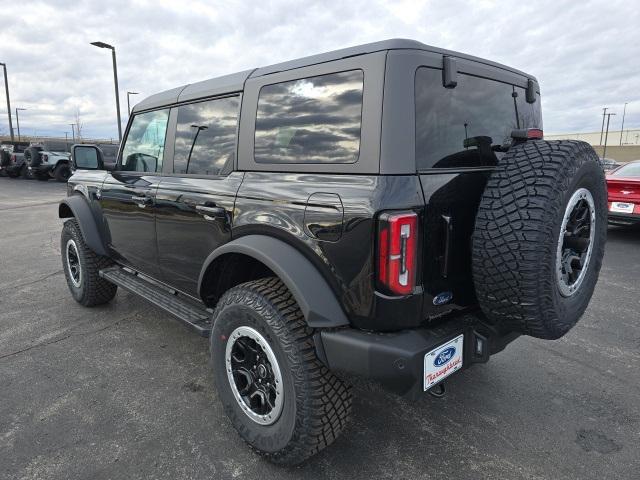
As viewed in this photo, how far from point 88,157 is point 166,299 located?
1.55 meters

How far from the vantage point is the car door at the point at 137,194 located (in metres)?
3.19

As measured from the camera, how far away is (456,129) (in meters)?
2.11

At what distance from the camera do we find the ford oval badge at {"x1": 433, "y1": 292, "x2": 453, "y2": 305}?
1.98 meters

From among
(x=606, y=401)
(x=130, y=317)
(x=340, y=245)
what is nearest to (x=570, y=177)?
(x=340, y=245)

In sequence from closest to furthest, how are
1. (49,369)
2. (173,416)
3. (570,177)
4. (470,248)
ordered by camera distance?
(570,177) → (470,248) → (173,416) → (49,369)

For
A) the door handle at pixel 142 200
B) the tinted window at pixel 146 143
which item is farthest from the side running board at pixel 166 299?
the tinted window at pixel 146 143

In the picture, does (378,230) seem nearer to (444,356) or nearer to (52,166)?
(444,356)

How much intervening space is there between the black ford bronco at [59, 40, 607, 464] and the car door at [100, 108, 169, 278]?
2.41 ft

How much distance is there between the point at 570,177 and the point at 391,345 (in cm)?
106

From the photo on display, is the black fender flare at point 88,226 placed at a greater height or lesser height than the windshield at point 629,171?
lesser

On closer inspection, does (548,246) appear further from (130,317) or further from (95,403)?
(130,317)

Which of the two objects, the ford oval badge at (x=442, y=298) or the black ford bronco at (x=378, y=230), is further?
the ford oval badge at (x=442, y=298)

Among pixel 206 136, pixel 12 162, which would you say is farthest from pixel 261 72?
pixel 12 162

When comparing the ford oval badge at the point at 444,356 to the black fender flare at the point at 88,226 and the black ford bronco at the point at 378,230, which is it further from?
the black fender flare at the point at 88,226
